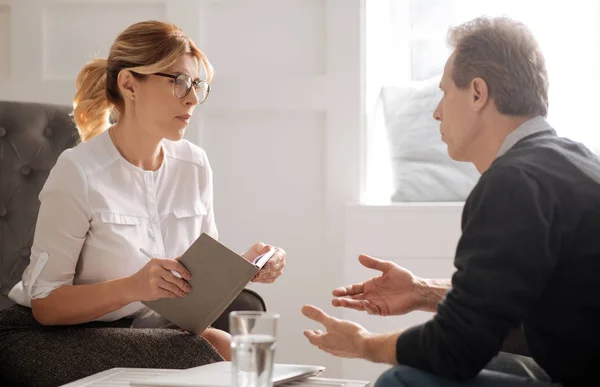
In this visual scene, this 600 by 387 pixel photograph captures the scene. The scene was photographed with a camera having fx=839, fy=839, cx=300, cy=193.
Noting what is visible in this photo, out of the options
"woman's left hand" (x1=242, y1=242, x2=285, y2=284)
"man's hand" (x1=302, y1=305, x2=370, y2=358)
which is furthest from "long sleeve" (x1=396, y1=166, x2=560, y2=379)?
"woman's left hand" (x1=242, y1=242, x2=285, y2=284)

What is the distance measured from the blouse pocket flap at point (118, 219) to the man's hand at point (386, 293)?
588 millimetres

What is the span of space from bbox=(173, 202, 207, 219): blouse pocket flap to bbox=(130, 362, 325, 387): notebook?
2.16 ft

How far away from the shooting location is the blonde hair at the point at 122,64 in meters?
2.19

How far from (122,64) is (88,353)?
781 mm

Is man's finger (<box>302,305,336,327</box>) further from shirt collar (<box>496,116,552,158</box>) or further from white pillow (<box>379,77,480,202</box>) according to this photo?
white pillow (<box>379,77,480,202</box>)

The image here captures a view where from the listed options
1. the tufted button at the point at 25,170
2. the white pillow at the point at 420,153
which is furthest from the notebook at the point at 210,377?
the white pillow at the point at 420,153

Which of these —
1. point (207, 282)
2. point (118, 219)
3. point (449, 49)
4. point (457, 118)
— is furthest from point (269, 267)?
point (449, 49)

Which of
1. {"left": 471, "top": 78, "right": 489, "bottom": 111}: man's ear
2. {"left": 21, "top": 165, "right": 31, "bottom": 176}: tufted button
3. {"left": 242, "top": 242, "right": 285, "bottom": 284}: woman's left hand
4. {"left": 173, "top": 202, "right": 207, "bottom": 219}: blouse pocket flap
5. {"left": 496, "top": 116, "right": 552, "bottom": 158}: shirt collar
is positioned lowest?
{"left": 242, "top": 242, "right": 285, "bottom": 284}: woman's left hand

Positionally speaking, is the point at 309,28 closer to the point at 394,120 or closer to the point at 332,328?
the point at 394,120

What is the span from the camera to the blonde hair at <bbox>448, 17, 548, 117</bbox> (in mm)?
1494

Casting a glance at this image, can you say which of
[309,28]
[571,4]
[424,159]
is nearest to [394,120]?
[424,159]

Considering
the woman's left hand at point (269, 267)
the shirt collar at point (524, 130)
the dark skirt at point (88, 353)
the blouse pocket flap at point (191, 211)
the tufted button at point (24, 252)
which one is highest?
the shirt collar at point (524, 130)

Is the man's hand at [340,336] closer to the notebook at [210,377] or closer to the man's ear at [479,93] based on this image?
the notebook at [210,377]

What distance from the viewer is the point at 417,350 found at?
1.34m
